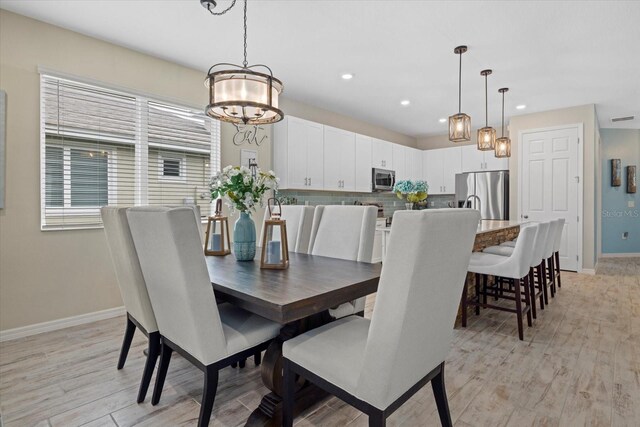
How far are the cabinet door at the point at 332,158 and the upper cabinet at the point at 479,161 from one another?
271cm

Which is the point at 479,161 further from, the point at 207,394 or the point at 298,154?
the point at 207,394

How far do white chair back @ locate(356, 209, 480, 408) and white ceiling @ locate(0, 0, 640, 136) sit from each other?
6.91ft

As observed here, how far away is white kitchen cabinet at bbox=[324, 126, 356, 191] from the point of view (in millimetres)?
4859

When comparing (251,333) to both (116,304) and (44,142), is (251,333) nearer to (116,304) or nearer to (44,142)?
(116,304)

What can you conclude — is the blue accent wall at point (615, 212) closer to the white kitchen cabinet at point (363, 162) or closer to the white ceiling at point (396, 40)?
the white ceiling at point (396, 40)

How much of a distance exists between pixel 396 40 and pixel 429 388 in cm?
279

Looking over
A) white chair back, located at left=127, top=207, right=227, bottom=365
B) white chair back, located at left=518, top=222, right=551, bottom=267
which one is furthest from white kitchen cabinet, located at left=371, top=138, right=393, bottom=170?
white chair back, located at left=127, top=207, right=227, bottom=365

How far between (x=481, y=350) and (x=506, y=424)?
85 centimetres

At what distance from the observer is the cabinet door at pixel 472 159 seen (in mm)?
6090

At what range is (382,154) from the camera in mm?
5875

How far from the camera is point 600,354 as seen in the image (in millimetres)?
2326

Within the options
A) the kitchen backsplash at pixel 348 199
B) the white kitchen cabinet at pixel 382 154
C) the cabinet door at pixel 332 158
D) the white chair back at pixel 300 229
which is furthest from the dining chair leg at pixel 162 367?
the white kitchen cabinet at pixel 382 154

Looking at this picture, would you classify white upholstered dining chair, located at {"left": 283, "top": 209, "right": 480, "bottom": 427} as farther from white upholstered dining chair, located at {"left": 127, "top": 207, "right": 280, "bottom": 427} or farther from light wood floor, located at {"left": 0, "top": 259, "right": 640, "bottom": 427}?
light wood floor, located at {"left": 0, "top": 259, "right": 640, "bottom": 427}

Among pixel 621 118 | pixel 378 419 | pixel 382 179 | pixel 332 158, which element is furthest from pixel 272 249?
pixel 621 118
